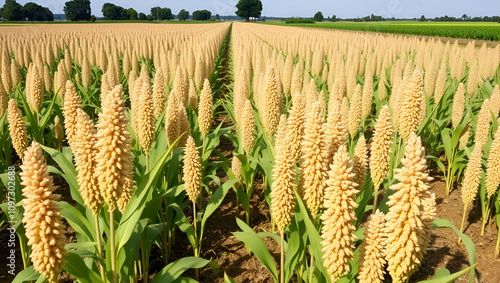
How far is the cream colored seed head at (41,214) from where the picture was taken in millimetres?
1395

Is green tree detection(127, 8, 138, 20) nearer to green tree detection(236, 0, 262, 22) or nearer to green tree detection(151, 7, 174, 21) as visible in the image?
green tree detection(151, 7, 174, 21)

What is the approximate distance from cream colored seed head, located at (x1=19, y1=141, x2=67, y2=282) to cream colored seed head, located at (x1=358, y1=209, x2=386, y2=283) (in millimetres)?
1378

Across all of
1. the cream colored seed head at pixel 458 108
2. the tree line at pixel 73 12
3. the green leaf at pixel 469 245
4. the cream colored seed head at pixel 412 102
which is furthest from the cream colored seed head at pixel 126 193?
the tree line at pixel 73 12

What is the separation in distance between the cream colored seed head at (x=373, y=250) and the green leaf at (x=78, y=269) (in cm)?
164

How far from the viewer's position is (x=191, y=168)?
2840mm

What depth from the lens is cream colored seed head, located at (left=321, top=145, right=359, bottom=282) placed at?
1563 mm

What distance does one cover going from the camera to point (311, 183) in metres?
1.94

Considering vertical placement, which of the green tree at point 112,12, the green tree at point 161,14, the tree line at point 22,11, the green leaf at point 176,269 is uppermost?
the green tree at point 161,14

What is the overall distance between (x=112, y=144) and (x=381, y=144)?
1755mm

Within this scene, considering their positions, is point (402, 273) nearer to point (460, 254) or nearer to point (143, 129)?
point (143, 129)

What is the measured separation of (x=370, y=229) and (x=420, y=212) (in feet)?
0.79

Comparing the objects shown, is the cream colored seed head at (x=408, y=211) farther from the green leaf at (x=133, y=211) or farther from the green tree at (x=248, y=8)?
the green tree at (x=248, y=8)

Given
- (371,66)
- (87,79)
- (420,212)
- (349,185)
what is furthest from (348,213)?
(371,66)

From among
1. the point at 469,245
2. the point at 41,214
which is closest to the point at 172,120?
the point at 41,214
